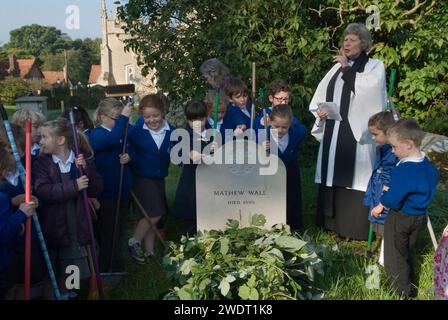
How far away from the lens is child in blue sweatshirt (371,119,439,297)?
4.06 m

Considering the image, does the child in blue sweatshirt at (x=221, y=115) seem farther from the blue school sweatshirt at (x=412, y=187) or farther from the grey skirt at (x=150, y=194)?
the blue school sweatshirt at (x=412, y=187)

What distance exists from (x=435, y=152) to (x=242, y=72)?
8.92 feet

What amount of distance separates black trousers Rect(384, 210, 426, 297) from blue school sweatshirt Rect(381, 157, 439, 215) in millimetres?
107

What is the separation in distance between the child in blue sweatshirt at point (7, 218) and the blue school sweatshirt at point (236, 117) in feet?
7.71

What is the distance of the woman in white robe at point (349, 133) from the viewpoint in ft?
17.7

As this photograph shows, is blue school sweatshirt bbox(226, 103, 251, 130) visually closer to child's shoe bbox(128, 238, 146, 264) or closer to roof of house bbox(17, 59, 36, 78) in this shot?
child's shoe bbox(128, 238, 146, 264)

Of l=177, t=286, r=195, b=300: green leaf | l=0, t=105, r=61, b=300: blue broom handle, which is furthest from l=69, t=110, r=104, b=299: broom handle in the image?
l=177, t=286, r=195, b=300: green leaf

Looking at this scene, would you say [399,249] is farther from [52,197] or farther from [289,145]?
[52,197]

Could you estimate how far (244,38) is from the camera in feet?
24.8

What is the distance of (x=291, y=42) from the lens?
7.39m

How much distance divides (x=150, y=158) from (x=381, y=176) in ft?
6.66

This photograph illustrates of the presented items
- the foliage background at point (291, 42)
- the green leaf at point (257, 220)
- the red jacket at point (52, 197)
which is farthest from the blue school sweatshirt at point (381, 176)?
the foliage background at point (291, 42)

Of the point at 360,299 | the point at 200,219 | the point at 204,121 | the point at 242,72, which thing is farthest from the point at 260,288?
the point at 242,72

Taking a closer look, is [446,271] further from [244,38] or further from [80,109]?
[244,38]
